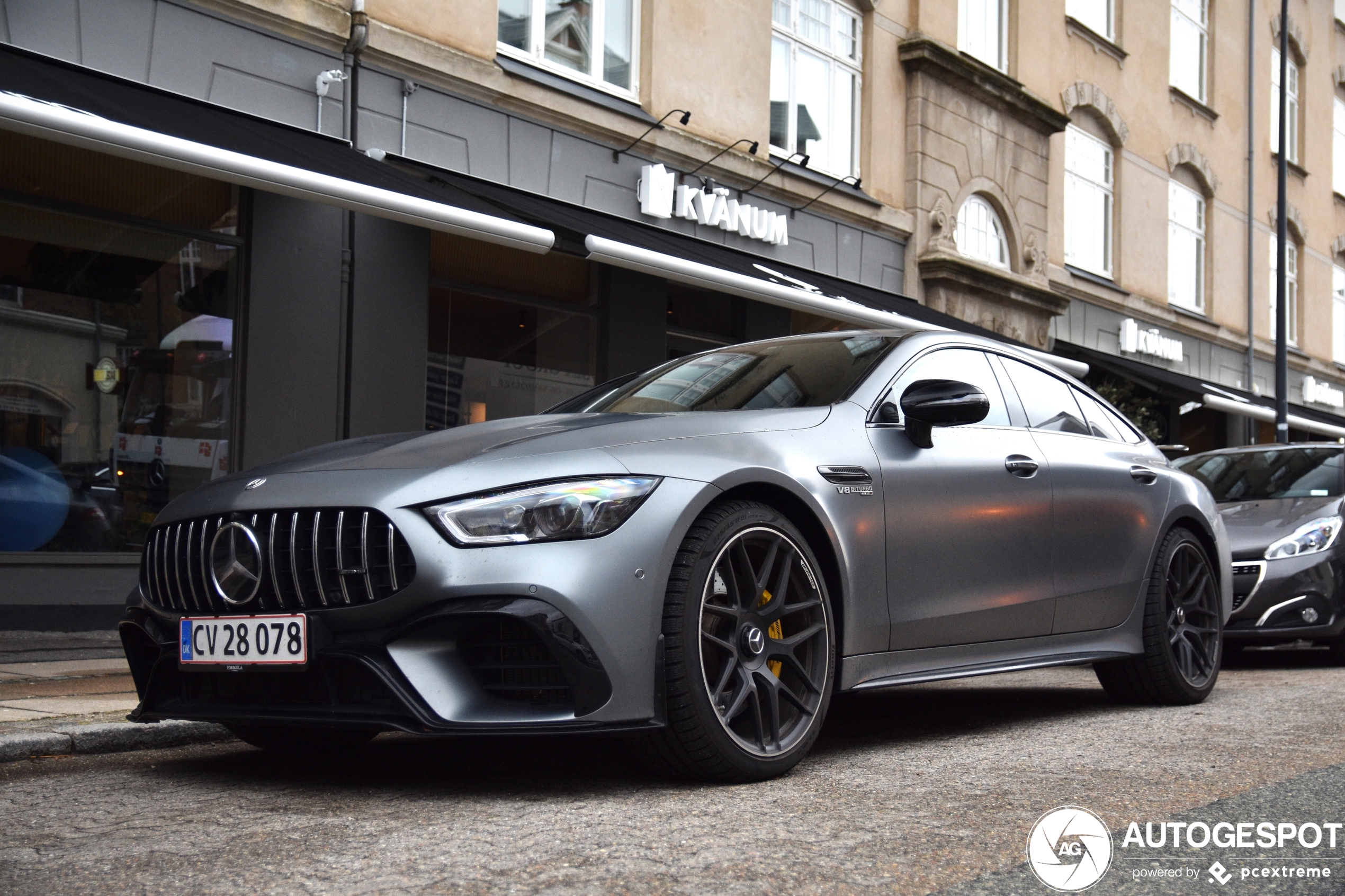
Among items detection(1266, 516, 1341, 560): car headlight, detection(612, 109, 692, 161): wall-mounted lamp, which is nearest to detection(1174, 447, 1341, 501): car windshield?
detection(1266, 516, 1341, 560): car headlight

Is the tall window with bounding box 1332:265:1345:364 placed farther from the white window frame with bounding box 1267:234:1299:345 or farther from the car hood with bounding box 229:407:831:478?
the car hood with bounding box 229:407:831:478

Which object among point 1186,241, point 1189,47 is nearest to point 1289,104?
point 1189,47

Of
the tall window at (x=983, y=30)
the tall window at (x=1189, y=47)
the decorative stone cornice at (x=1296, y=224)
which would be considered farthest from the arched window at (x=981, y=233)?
the decorative stone cornice at (x=1296, y=224)

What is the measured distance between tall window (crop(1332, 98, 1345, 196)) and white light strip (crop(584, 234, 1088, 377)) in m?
21.5

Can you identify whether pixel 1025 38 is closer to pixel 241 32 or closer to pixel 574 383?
pixel 574 383

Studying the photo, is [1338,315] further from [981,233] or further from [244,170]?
[244,170]

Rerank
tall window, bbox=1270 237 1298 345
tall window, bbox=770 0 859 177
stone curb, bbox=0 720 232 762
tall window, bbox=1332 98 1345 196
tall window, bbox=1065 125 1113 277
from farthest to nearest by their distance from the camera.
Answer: tall window, bbox=1332 98 1345 196 → tall window, bbox=1270 237 1298 345 → tall window, bbox=1065 125 1113 277 → tall window, bbox=770 0 859 177 → stone curb, bbox=0 720 232 762

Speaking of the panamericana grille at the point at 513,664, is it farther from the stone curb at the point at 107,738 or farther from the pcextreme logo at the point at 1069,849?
the stone curb at the point at 107,738

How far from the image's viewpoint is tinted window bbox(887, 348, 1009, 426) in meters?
4.89

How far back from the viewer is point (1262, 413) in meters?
18.2

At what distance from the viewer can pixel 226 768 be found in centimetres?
419

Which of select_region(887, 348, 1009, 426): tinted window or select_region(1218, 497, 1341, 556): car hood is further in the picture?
select_region(1218, 497, 1341, 556): car hood

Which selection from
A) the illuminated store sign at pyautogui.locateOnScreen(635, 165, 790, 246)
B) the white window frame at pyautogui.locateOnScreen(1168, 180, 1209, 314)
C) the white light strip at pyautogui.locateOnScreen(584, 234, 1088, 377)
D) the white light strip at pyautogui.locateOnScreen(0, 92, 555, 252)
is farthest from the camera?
the white window frame at pyautogui.locateOnScreen(1168, 180, 1209, 314)

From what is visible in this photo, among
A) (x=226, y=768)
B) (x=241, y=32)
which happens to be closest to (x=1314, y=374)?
(x=241, y=32)
